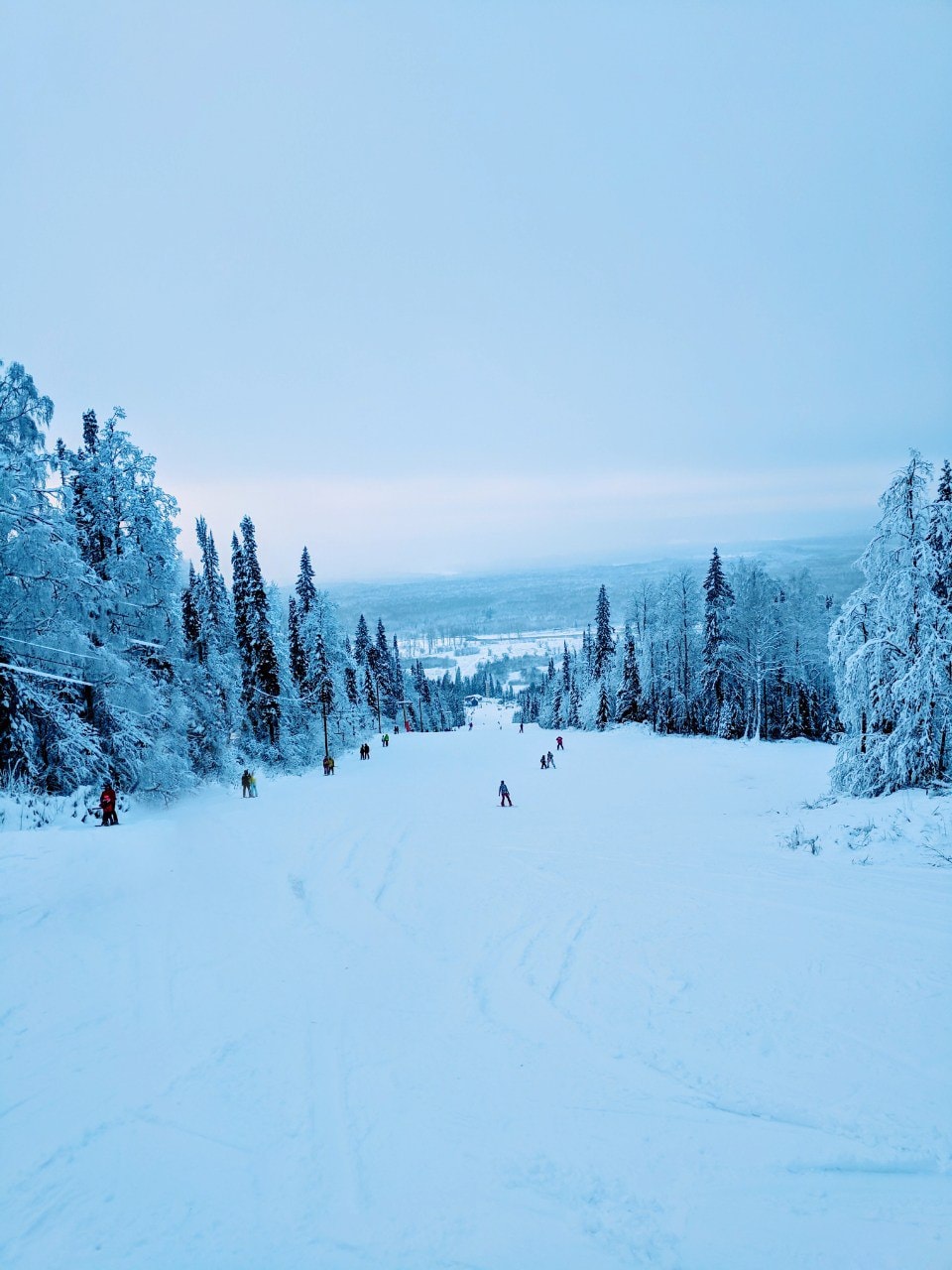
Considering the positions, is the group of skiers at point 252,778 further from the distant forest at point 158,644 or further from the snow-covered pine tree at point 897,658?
the snow-covered pine tree at point 897,658

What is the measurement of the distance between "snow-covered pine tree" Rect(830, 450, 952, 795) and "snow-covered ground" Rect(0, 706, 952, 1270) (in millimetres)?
2706

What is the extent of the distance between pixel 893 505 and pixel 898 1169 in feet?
55.3

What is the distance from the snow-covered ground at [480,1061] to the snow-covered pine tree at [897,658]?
2706 mm

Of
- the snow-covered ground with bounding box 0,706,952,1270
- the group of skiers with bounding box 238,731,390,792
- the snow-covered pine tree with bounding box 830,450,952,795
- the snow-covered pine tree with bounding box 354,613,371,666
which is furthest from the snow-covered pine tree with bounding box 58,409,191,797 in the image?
the snow-covered pine tree with bounding box 354,613,371,666

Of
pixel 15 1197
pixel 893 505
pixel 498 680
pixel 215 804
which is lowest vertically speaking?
pixel 498 680

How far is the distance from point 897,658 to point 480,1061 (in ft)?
53.1

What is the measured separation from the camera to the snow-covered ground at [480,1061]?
432 cm

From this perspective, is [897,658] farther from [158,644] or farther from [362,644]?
[362,644]

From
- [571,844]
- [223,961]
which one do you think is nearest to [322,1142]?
[223,961]

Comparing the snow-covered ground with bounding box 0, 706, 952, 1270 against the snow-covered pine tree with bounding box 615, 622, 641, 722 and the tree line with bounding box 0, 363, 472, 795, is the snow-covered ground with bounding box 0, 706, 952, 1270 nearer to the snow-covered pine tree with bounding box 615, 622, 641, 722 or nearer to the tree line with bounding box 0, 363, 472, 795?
the tree line with bounding box 0, 363, 472, 795

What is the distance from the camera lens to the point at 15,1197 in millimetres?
4473

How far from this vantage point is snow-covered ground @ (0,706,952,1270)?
170 inches

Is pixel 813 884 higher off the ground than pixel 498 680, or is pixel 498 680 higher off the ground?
pixel 813 884

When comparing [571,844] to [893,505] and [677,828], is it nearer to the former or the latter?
[677,828]
